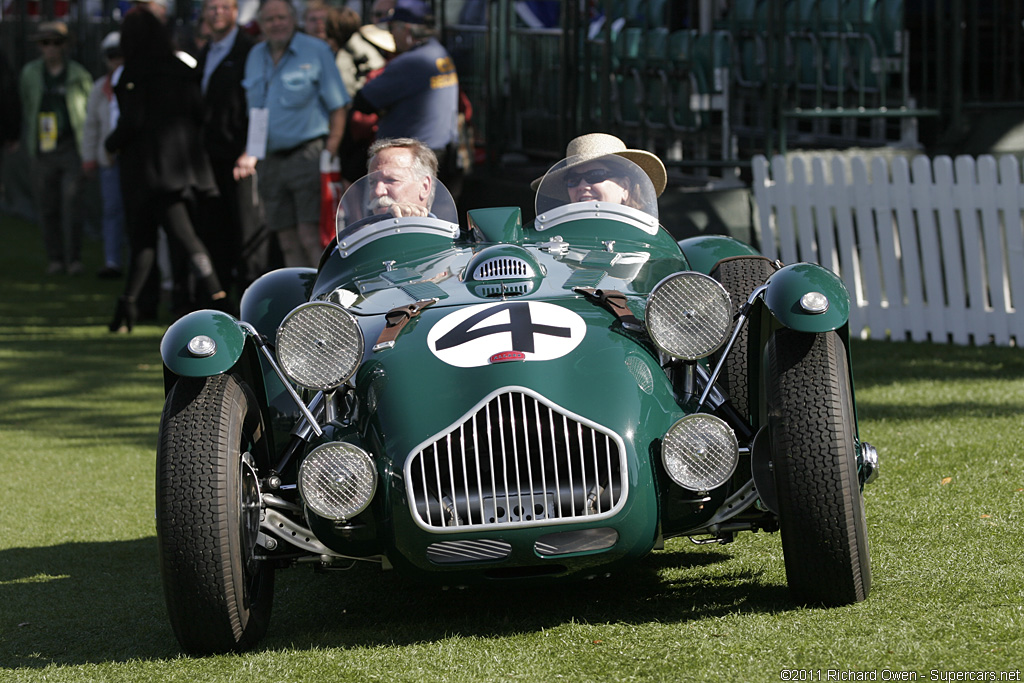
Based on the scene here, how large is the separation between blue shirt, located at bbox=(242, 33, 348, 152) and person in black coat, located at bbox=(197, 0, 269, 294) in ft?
1.86

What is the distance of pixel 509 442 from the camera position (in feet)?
12.0

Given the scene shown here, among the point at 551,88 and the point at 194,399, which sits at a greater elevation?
the point at 194,399

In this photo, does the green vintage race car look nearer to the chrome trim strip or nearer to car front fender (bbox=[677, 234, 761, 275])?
the chrome trim strip

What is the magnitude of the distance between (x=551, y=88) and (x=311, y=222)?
4.49 m

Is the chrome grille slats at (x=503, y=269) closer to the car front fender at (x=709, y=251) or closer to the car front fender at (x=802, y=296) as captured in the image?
the car front fender at (x=802, y=296)

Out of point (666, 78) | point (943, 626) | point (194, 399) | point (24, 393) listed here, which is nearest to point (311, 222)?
point (24, 393)

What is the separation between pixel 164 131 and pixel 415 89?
82.4 inches

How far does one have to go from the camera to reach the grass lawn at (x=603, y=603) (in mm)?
3543

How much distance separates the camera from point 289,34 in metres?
9.46

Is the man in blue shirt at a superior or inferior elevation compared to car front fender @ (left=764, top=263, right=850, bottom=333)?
inferior

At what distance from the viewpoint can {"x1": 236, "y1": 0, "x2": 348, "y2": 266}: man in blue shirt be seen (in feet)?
31.1

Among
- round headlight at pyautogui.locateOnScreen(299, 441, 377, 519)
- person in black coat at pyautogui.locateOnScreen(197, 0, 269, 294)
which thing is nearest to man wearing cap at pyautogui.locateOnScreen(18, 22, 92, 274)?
person in black coat at pyautogui.locateOnScreen(197, 0, 269, 294)

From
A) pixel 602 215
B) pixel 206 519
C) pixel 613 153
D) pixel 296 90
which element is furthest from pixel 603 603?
pixel 296 90

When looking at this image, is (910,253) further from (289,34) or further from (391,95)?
(289,34)
